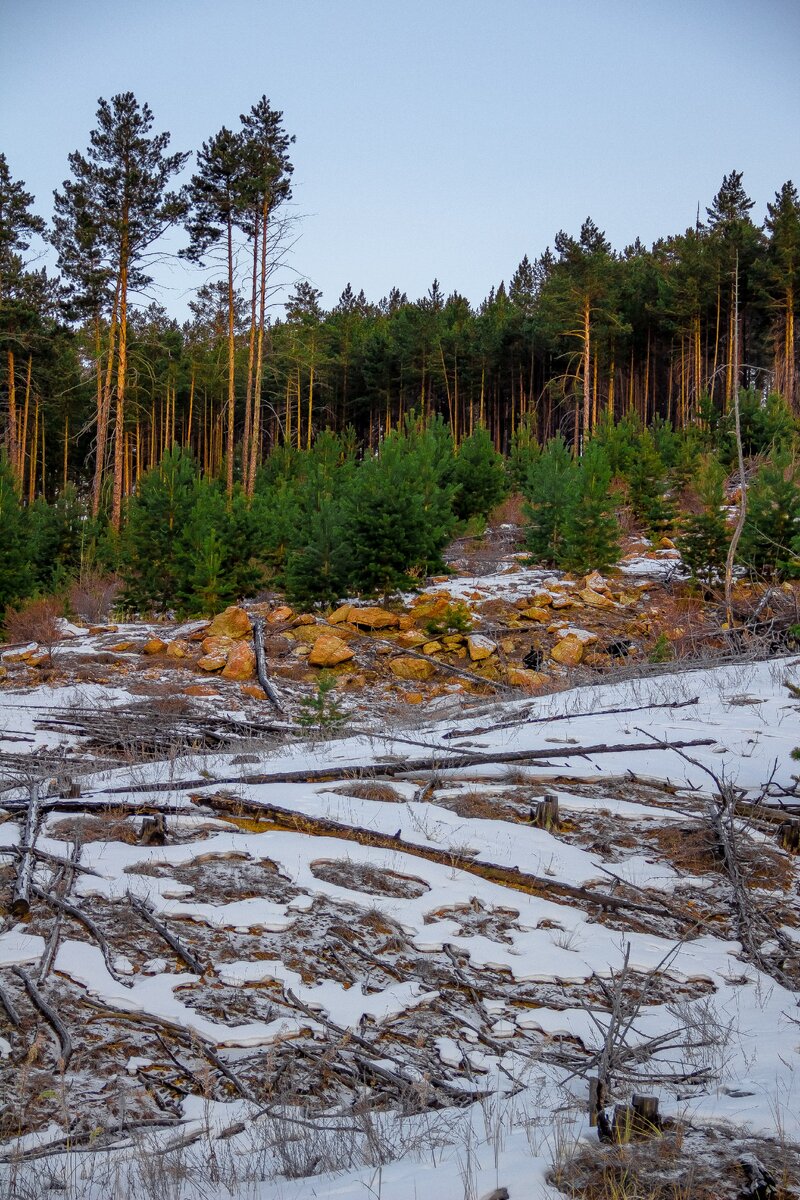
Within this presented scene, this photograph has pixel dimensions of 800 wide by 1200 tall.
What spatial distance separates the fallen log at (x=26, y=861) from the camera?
389 centimetres

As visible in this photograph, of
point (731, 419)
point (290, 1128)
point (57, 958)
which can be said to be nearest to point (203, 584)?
point (57, 958)

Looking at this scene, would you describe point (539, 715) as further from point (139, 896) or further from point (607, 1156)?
point (607, 1156)

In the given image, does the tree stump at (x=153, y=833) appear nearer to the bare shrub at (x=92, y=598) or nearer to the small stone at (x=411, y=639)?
the small stone at (x=411, y=639)

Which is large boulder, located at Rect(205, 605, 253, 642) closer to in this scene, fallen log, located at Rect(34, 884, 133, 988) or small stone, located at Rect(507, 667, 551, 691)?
small stone, located at Rect(507, 667, 551, 691)

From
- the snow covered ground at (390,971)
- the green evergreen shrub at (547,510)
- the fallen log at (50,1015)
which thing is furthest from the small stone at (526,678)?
the fallen log at (50,1015)

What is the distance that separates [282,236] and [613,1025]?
92.8 ft

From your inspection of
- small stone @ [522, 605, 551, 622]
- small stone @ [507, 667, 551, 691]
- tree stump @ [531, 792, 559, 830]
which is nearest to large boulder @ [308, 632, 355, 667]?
small stone @ [507, 667, 551, 691]

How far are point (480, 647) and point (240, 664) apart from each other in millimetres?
4012

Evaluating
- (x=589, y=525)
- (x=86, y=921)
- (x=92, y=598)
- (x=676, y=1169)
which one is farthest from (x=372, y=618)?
(x=676, y=1169)

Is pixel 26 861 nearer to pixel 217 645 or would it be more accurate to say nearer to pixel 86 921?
pixel 86 921

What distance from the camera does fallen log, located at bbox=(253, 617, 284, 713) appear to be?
1230 centimetres

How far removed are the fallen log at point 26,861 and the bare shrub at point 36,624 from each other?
9997 mm

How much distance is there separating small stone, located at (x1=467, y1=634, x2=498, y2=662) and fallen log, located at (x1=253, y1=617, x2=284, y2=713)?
346 cm

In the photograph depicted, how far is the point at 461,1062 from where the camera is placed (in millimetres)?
3104
